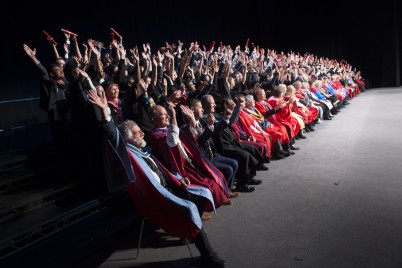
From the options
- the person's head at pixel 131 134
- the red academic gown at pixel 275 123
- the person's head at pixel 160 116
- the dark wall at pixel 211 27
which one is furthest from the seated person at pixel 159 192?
the dark wall at pixel 211 27

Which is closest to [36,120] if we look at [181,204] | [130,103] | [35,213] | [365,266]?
[130,103]

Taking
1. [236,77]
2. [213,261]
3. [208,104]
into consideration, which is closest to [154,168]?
[213,261]

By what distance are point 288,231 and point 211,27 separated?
10.6 meters

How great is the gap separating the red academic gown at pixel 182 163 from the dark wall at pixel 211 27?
4.72m

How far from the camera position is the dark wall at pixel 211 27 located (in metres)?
6.18

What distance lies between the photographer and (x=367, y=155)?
4.55m

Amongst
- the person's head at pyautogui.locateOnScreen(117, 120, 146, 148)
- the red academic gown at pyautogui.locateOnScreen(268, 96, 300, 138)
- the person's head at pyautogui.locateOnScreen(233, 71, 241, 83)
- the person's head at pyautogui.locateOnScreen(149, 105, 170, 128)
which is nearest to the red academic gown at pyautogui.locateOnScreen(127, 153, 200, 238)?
the person's head at pyautogui.locateOnScreen(117, 120, 146, 148)

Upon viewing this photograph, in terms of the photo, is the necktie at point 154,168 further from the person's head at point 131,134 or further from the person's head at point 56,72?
the person's head at point 56,72

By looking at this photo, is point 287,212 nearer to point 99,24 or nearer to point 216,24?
point 99,24

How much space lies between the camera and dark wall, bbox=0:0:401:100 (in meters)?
6.18

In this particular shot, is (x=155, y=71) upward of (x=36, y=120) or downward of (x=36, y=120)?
upward

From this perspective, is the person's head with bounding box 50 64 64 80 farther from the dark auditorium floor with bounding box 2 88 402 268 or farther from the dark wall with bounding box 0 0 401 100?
the dark wall with bounding box 0 0 401 100

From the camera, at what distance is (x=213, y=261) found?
2219 millimetres

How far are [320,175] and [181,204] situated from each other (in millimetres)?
2335
